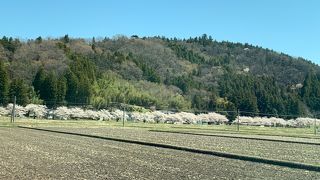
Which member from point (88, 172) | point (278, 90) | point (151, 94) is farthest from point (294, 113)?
point (88, 172)

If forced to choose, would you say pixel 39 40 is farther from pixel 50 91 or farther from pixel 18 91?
pixel 18 91

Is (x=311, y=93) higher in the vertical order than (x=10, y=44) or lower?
lower

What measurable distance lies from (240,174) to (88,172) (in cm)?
431

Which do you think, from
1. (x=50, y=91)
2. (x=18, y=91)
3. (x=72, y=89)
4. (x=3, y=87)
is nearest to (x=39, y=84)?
(x=50, y=91)

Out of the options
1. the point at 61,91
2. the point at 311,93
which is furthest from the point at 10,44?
the point at 311,93

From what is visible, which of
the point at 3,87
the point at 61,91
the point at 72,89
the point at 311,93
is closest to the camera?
the point at 3,87

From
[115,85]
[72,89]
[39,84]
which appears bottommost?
[72,89]

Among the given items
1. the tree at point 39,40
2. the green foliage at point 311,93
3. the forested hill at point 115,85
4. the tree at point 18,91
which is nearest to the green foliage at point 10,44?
the forested hill at point 115,85

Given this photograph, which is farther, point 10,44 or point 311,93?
point 311,93

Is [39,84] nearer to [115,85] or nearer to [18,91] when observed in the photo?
[18,91]

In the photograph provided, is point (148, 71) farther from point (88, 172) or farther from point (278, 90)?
point (88, 172)

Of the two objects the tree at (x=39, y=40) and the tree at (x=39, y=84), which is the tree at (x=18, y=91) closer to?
the tree at (x=39, y=84)

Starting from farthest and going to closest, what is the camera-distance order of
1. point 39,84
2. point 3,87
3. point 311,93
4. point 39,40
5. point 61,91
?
point 39,40 → point 311,93 → point 39,84 → point 61,91 → point 3,87

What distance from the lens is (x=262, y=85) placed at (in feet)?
544
